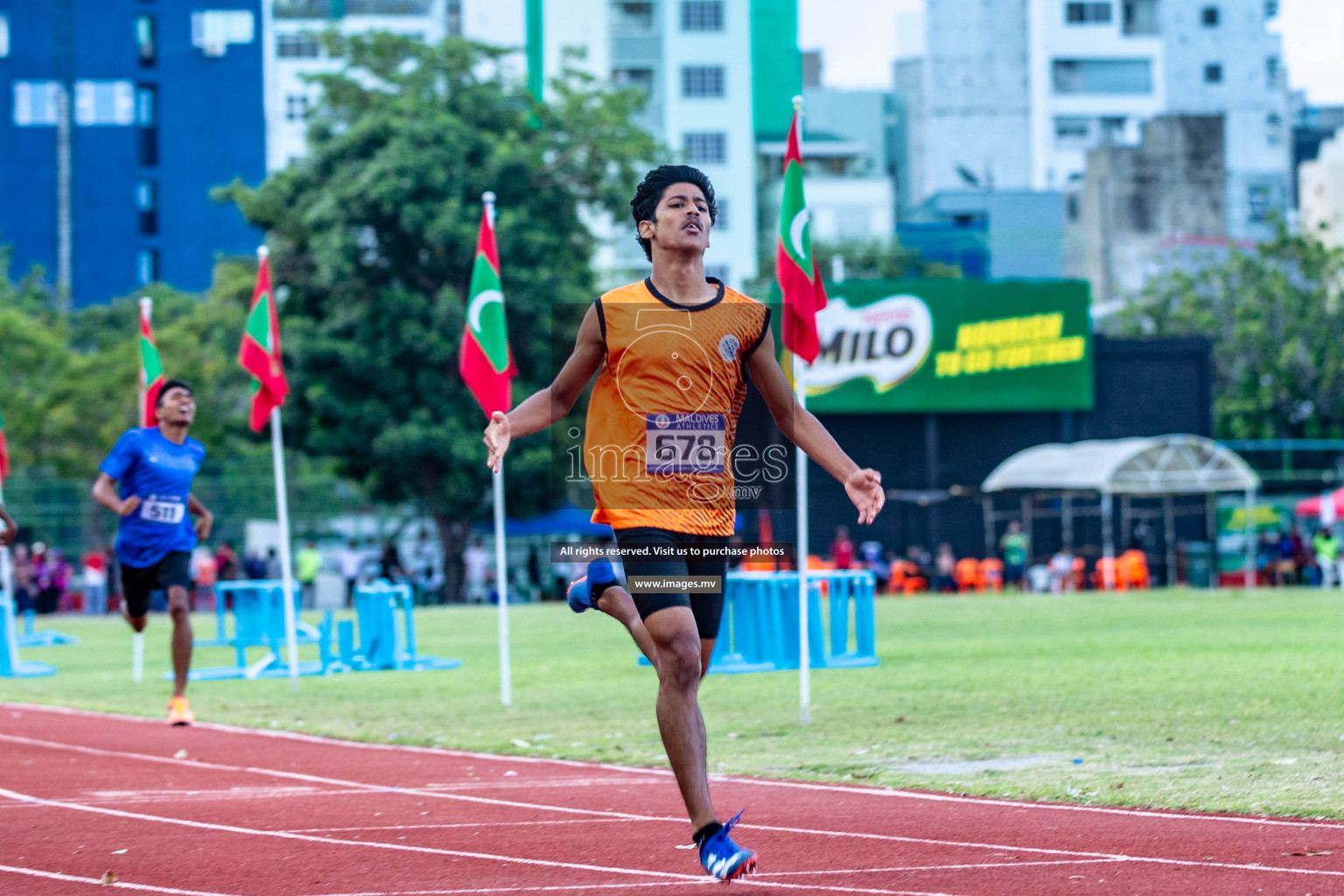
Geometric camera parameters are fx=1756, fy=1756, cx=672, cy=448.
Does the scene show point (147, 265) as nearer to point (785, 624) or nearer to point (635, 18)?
point (635, 18)

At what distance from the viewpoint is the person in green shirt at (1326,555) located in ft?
121

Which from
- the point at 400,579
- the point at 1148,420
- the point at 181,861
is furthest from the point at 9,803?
the point at 1148,420

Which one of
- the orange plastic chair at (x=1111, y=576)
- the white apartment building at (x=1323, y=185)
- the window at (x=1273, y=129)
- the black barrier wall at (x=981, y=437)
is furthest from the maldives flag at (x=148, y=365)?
the window at (x=1273, y=129)

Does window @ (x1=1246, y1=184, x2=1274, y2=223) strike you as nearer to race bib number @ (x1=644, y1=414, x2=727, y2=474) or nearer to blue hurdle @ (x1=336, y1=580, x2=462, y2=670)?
blue hurdle @ (x1=336, y1=580, x2=462, y2=670)

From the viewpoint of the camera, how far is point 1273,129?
83.9 m

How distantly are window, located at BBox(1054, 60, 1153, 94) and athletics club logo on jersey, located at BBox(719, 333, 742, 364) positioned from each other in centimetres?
8131

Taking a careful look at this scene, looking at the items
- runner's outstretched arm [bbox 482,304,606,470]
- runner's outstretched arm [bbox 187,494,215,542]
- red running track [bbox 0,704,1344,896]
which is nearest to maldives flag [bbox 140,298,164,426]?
runner's outstretched arm [bbox 187,494,215,542]

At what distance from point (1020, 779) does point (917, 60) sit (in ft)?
257

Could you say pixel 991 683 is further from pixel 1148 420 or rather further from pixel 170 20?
pixel 170 20

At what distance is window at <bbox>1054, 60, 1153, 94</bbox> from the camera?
84.1 meters

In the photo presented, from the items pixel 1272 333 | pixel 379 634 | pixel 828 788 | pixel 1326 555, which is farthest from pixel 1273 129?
pixel 828 788

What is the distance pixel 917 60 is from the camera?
8350 cm

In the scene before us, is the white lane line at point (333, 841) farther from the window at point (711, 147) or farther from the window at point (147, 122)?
the window at point (711, 147)

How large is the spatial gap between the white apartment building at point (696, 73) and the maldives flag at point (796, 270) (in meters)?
61.3
